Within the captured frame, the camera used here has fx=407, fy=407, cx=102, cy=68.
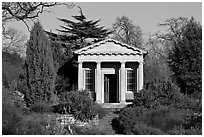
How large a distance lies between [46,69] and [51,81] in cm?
65

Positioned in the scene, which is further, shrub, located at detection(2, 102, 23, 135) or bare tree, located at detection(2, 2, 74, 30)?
bare tree, located at detection(2, 2, 74, 30)

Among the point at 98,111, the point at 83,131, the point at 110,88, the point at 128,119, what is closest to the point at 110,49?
the point at 110,88

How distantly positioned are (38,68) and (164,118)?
304 inches

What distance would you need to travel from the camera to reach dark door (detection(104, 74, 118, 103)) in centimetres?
2652

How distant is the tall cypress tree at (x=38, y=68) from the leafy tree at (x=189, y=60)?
25.3ft

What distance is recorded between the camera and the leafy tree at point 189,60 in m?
22.9

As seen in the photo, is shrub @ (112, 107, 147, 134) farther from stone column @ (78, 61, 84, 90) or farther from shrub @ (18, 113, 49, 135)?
→ stone column @ (78, 61, 84, 90)

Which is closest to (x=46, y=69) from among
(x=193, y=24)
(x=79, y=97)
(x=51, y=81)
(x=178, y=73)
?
(x=51, y=81)

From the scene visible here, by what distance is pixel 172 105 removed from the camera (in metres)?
16.5

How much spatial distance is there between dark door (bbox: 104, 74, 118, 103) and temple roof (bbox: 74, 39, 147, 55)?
2.11 m

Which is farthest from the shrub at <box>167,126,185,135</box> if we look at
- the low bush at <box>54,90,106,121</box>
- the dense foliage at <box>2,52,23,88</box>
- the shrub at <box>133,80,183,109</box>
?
the dense foliage at <box>2,52,23,88</box>

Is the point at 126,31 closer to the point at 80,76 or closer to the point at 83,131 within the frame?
the point at 80,76

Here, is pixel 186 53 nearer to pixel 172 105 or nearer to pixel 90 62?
pixel 90 62

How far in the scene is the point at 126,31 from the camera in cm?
3653
